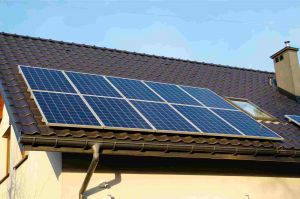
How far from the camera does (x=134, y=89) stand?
10070 millimetres

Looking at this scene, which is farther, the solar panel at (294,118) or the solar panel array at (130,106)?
the solar panel at (294,118)

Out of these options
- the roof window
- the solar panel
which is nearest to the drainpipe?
the roof window

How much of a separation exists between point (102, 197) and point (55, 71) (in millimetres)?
3758

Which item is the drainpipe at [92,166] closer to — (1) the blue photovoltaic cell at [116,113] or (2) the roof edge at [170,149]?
(2) the roof edge at [170,149]

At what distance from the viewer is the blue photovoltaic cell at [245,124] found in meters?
9.41

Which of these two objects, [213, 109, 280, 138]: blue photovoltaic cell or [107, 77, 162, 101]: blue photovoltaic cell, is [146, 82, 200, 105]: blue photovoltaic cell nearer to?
[107, 77, 162, 101]: blue photovoltaic cell

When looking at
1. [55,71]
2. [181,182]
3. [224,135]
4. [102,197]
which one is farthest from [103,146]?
[55,71]

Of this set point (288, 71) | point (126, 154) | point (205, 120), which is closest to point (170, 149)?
point (126, 154)

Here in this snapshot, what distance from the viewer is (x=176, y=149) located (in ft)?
25.8

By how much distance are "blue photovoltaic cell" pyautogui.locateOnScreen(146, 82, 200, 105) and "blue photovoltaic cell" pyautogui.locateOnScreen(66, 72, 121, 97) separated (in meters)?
1.27

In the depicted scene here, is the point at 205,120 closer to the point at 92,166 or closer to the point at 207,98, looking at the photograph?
the point at 207,98

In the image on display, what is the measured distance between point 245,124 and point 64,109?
4.24 metres

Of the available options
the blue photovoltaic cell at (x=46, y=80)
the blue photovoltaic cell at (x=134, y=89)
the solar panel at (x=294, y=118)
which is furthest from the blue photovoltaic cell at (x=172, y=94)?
the solar panel at (x=294, y=118)

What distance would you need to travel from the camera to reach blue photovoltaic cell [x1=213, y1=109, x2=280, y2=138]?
9.41m
